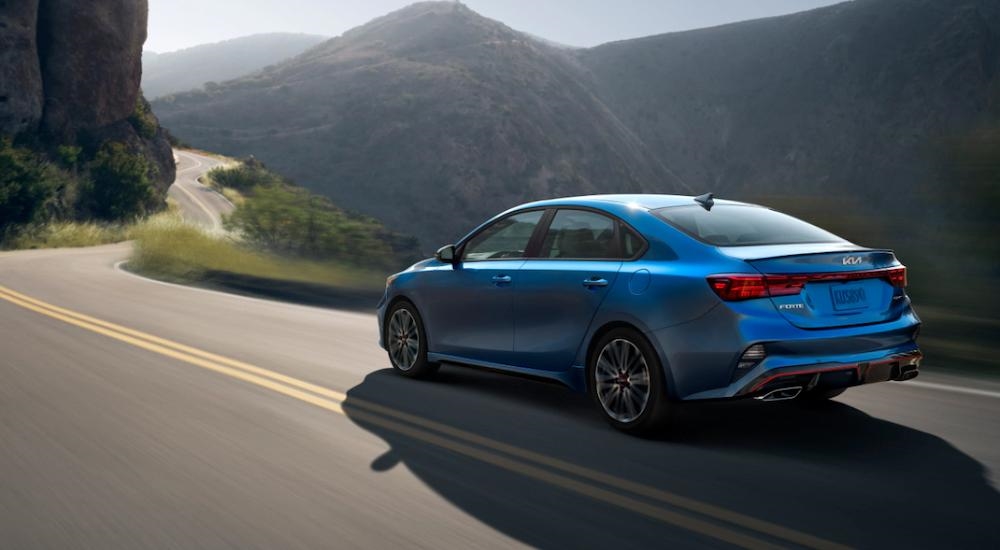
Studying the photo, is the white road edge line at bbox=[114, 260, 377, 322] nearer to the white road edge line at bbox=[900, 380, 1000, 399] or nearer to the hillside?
the white road edge line at bbox=[900, 380, 1000, 399]

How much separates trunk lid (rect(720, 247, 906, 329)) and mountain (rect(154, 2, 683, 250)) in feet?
221

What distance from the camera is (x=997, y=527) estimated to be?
Result: 4.16 meters

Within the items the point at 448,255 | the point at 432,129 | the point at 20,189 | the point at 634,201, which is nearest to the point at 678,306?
the point at 634,201

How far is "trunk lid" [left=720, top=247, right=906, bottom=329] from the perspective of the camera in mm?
5344

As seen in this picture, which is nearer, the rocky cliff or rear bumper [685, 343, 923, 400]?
rear bumper [685, 343, 923, 400]

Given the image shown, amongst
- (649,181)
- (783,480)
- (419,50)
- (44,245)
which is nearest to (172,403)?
(783,480)

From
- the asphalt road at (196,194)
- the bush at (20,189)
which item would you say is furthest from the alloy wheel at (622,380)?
the asphalt road at (196,194)

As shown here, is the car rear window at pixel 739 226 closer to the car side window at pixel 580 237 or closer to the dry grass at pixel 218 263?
the car side window at pixel 580 237

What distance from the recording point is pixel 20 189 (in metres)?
45.5

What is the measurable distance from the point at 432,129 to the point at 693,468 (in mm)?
88687

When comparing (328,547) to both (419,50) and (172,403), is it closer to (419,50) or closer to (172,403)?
A: (172,403)

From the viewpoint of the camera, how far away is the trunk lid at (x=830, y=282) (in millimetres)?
5344

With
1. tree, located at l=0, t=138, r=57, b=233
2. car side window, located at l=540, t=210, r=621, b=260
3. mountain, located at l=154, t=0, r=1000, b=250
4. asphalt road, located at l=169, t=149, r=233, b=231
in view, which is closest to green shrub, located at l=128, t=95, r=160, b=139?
asphalt road, located at l=169, t=149, r=233, b=231

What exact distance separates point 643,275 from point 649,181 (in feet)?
304
